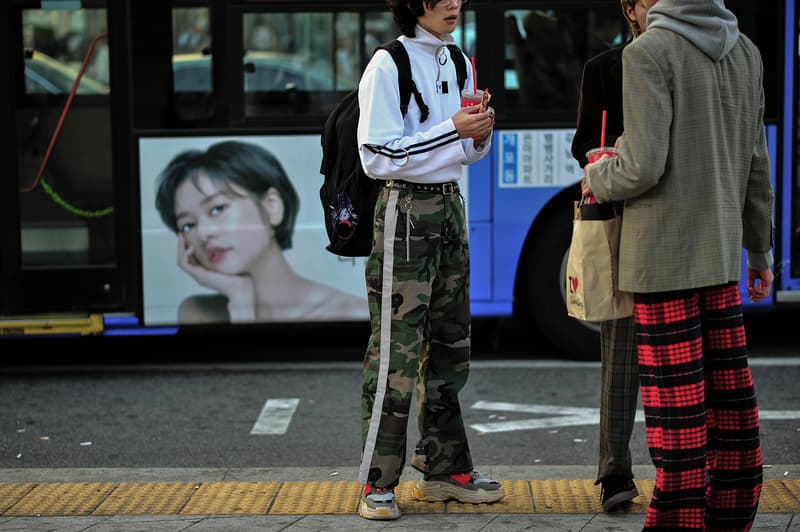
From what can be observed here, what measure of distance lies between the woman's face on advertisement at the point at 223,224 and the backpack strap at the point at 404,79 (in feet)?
10.1

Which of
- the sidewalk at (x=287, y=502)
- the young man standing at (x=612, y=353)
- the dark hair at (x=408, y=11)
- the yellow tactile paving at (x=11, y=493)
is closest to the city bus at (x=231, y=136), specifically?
the sidewalk at (x=287, y=502)

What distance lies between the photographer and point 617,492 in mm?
4168

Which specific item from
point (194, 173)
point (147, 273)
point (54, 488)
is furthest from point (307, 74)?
point (54, 488)

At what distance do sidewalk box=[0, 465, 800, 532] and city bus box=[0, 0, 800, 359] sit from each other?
2.29 metres

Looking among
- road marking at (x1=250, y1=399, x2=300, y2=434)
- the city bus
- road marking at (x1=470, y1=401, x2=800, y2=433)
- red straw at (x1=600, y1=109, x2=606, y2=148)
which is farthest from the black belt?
the city bus

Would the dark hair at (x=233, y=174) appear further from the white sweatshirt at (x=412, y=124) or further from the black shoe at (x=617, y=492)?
the black shoe at (x=617, y=492)

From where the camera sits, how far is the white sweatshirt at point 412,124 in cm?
399

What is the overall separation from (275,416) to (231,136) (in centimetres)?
177

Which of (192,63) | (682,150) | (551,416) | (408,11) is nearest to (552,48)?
(192,63)

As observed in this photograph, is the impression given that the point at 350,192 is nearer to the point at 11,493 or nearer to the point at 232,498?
the point at 232,498

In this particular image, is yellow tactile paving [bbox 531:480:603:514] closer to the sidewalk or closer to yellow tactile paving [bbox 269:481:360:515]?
the sidewalk

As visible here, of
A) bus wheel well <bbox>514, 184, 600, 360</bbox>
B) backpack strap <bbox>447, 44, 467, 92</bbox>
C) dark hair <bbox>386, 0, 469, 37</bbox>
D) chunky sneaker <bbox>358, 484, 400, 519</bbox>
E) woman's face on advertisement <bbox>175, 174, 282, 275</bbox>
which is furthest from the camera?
bus wheel well <bbox>514, 184, 600, 360</bbox>

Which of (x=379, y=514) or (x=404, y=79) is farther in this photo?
(x=379, y=514)

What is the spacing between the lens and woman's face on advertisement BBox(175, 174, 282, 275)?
7047 mm
